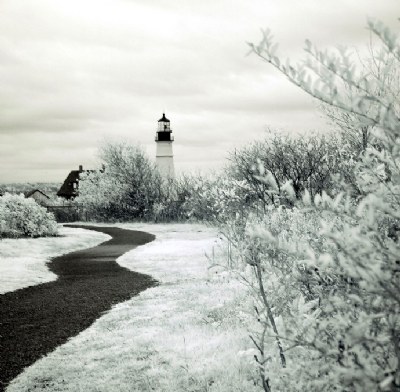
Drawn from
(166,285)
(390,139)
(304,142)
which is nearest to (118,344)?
(166,285)

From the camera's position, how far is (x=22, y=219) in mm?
25156

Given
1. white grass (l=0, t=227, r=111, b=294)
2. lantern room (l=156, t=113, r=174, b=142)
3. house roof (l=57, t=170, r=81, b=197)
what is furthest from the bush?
house roof (l=57, t=170, r=81, b=197)

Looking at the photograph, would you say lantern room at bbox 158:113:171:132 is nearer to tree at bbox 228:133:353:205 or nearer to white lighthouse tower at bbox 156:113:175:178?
white lighthouse tower at bbox 156:113:175:178

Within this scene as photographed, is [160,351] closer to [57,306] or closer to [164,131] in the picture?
[57,306]

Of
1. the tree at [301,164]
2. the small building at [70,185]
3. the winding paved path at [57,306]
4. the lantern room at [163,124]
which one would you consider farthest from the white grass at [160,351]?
the small building at [70,185]

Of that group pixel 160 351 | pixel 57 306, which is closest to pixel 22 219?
pixel 57 306

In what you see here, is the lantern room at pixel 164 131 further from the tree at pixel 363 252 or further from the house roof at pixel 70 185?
the tree at pixel 363 252

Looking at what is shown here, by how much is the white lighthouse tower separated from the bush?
24535 mm

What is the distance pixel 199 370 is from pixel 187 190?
37113 millimetres

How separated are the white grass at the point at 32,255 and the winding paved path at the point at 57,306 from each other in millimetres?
548

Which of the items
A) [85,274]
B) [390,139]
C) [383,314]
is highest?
[390,139]

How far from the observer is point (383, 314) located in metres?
2.02

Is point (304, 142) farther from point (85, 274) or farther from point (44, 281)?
point (44, 281)

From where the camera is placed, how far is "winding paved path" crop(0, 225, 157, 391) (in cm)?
699
